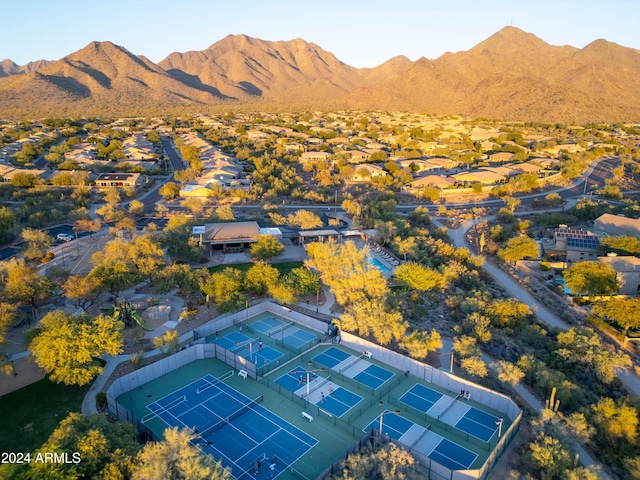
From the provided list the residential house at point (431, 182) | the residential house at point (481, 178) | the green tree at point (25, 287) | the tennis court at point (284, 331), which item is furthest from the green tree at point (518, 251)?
the green tree at point (25, 287)

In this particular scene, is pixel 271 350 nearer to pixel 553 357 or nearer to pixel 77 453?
pixel 77 453

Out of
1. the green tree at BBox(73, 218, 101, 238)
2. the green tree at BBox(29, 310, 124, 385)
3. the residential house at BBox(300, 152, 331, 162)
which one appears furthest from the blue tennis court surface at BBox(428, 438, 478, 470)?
the residential house at BBox(300, 152, 331, 162)

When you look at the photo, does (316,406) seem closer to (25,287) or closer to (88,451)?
(88,451)

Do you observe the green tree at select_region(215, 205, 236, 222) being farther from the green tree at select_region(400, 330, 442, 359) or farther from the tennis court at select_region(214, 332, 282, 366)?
the green tree at select_region(400, 330, 442, 359)

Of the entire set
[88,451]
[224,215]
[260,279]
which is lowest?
[88,451]

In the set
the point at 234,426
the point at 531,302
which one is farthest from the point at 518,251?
the point at 234,426

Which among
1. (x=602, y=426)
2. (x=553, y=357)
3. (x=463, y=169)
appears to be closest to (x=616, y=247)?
(x=553, y=357)
